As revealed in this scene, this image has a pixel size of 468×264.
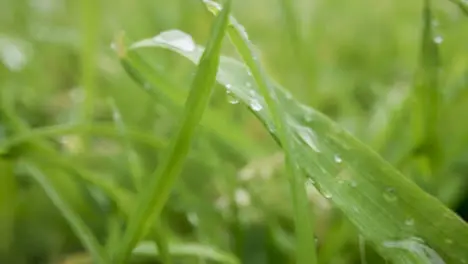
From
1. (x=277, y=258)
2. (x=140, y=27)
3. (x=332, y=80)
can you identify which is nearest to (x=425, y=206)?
(x=277, y=258)

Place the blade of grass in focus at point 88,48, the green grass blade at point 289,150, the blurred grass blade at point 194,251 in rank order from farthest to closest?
1. the blade of grass in focus at point 88,48
2. the blurred grass blade at point 194,251
3. the green grass blade at point 289,150

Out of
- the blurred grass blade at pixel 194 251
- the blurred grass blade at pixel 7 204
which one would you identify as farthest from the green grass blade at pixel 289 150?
the blurred grass blade at pixel 7 204

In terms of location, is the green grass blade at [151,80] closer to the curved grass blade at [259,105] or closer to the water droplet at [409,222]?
the curved grass blade at [259,105]

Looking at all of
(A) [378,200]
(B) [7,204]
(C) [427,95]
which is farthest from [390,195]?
(B) [7,204]

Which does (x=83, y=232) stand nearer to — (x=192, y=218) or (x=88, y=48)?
(x=192, y=218)

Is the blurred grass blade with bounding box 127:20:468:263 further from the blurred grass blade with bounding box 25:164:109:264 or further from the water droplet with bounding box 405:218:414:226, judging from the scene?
the blurred grass blade with bounding box 25:164:109:264

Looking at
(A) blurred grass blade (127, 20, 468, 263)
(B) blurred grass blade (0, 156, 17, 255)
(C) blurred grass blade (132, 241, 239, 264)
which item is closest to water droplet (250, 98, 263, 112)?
(A) blurred grass blade (127, 20, 468, 263)

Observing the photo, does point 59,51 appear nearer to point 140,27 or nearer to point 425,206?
point 140,27

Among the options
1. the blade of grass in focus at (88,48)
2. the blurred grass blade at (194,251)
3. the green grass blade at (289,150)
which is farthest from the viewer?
the blade of grass in focus at (88,48)
